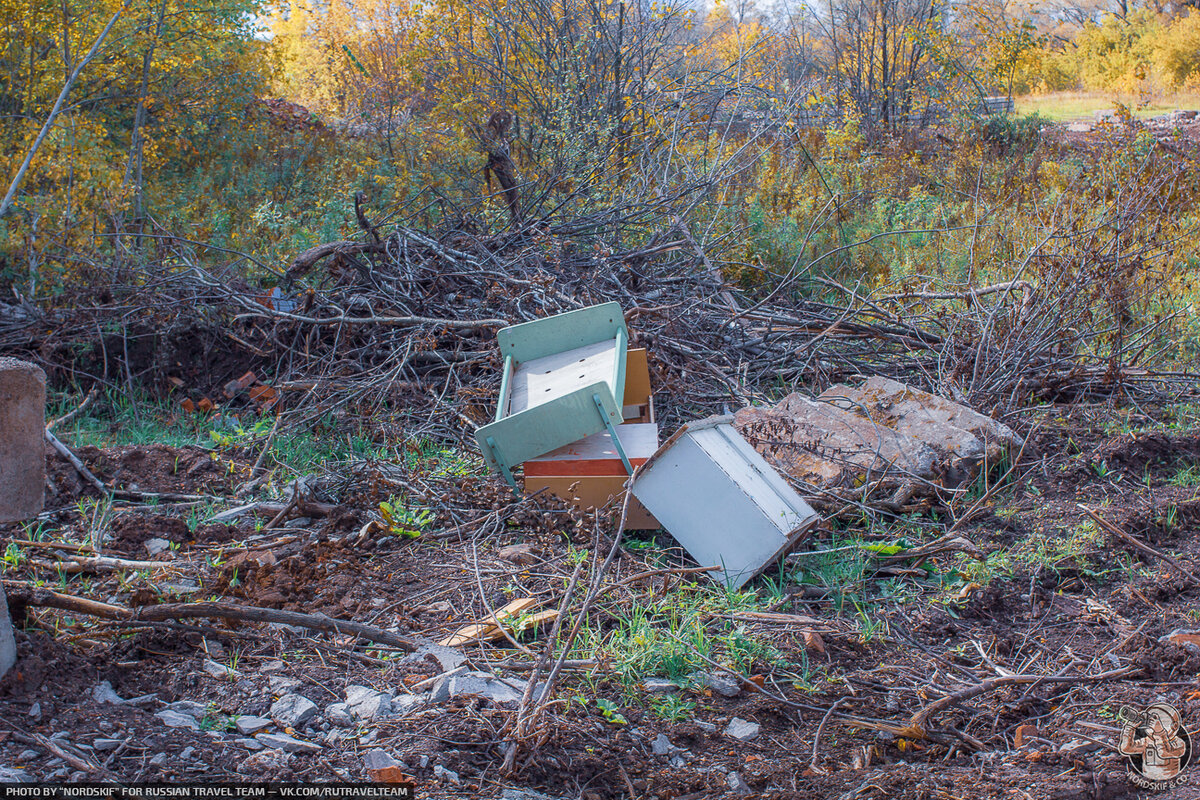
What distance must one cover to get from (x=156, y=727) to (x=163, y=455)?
2.67 m

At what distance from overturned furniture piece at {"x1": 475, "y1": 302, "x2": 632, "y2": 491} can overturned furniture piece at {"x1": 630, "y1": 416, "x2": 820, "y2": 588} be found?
0.93 feet

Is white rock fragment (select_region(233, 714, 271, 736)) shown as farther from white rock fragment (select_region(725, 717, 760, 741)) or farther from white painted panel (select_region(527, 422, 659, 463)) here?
white painted panel (select_region(527, 422, 659, 463))

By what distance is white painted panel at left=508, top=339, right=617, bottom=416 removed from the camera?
3.75 meters

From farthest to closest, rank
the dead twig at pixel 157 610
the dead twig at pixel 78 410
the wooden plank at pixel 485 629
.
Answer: the dead twig at pixel 78 410, the wooden plank at pixel 485 629, the dead twig at pixel 157 610

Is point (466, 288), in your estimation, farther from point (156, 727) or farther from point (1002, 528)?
point (156, 727)

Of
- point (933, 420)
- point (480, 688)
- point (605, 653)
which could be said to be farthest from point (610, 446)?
point (933, 420)

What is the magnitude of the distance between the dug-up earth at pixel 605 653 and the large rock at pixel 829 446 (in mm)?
261

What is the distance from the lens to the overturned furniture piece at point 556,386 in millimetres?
3371

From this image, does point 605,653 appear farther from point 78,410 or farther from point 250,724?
point 78,410

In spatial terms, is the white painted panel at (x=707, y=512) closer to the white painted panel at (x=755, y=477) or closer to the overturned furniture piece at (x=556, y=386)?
the white painted panel at (x=755, y=477)

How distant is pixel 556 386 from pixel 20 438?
2.26 metres

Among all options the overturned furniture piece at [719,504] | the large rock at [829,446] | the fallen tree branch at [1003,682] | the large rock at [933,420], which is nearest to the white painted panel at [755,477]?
the overturned furniture piece at [719,504]

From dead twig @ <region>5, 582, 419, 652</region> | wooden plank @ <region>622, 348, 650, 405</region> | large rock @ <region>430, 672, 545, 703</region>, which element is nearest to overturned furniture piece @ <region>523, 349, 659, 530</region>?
wooden plank @ <region>622, 348, 650, 405</region>

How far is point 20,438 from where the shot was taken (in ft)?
6.13
